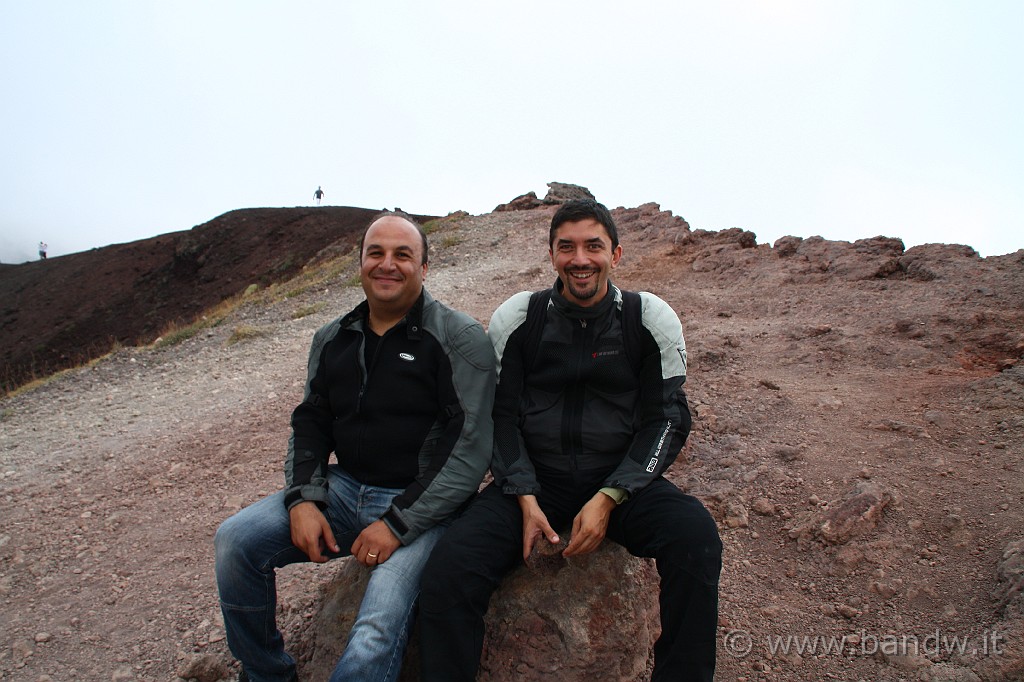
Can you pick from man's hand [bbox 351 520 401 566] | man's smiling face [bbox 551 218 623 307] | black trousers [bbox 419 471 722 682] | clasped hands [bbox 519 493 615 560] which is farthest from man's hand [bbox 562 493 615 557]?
man's smiling face [bbox 551 218 623 307]

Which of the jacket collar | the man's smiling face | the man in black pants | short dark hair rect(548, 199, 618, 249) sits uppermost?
short dark hair rect(548, 199, 618, 249)

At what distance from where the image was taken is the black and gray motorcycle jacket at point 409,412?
2.87 metres

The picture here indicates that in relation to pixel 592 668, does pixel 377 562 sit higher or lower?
higher

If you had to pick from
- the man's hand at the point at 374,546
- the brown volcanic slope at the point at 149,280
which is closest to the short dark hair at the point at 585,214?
the man's hand at the point at 374,546

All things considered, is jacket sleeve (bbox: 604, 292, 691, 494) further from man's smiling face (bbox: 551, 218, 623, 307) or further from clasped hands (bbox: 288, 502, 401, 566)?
clasped hands (bbox: 288, 502, 401, 566)

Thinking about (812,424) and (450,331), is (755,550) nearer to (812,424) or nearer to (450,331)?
(812,424)

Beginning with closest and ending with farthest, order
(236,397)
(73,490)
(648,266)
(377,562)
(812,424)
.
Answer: (377,562), (812,424), (73,490), (236,397), (648,266)

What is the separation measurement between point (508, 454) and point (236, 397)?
6.26 metres

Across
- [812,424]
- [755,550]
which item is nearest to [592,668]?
[755,550]

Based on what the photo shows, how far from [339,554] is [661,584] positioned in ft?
4.46

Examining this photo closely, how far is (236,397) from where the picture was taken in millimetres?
8266

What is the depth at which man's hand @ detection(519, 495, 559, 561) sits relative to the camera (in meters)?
2.67

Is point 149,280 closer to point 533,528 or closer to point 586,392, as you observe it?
point 586,392

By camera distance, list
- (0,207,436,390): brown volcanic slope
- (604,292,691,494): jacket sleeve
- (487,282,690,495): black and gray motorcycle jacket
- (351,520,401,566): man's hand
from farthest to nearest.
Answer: (0,207,436,390): brown volcanic slope, (487,282,690,495): black and gray motorcycle jacket, (604,292,691,494): jacket sleeve, (351,520,401,566): man's hand
